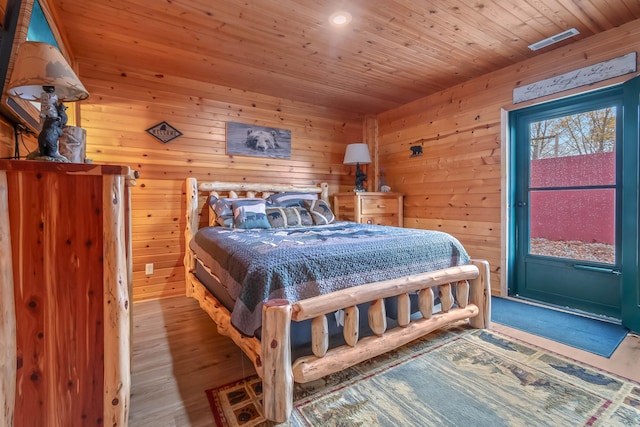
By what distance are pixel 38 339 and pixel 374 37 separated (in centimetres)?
274

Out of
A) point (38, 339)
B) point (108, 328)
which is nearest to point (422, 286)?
point (108, 328)

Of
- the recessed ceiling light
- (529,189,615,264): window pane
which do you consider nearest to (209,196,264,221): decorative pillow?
the recessed ceiling light

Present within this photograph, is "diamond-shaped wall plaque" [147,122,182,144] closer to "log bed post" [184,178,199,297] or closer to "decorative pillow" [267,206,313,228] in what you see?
"log bed post" [184,178,199,297]

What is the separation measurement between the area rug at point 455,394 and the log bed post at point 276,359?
3.5 inches

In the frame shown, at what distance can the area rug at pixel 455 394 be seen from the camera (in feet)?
4.28

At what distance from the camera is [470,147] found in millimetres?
3246

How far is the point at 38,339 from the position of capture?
1002mm

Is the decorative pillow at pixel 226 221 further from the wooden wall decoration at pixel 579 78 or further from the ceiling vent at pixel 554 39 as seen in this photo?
the ceiling vent at pixel 554 39

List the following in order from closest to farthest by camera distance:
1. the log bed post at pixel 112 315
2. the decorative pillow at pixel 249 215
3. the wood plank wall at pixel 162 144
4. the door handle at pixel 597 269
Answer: the log bed post at pixel 112 315 < the door handle at pixel 597 269 < the decorative pillow at pixel 249 215 < the wood plank wall at pixel 162 144

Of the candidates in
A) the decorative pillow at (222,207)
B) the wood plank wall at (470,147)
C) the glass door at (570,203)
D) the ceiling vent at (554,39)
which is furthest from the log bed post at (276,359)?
the ceiling vent at (554,39)

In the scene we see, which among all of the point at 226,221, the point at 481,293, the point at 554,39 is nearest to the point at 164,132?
the point at 226,221

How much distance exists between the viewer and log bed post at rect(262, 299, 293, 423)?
4.10ft

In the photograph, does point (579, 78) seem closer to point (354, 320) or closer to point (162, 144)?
point (354, 320)

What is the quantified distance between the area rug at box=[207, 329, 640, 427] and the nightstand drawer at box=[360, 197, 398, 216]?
2090 millimetres
